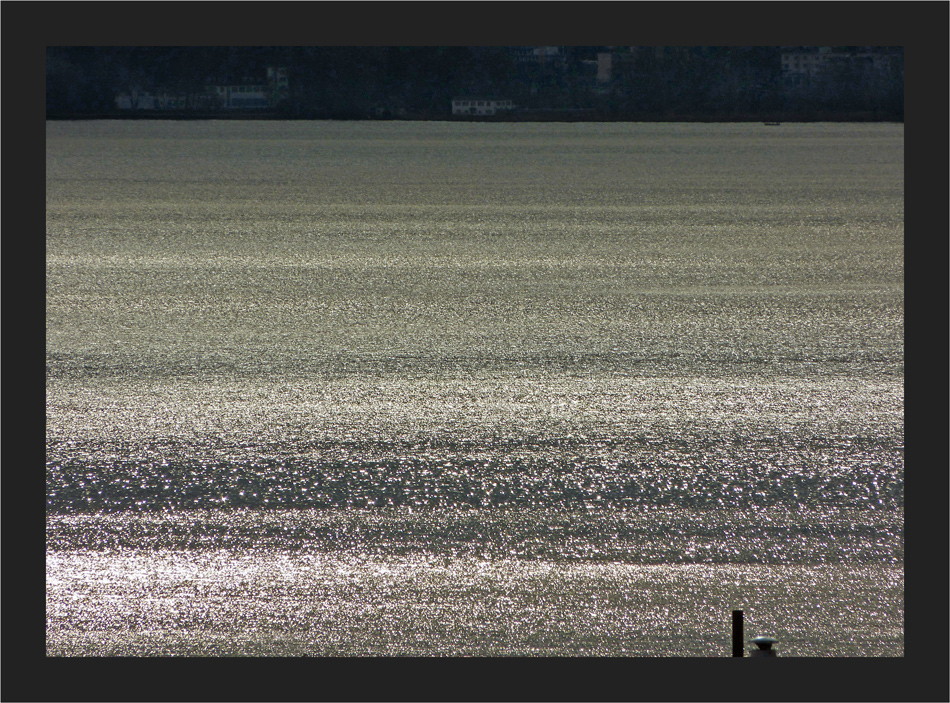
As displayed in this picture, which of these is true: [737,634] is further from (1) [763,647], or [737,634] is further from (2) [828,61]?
(2) [828,61]

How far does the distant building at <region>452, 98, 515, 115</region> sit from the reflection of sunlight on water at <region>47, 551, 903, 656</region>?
311 ft

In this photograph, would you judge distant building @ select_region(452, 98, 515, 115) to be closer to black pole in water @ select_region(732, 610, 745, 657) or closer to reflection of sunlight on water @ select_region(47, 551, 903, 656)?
reflection of sunlight on water @ select_region(47, 551, 903, 656)

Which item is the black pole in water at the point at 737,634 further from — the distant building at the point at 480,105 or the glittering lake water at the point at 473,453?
the distant building at the point at 480,105

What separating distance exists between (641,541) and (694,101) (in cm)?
9352

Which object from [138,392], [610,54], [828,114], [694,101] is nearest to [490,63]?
[610,54]

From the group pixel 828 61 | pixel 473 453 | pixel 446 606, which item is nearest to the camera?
pixel 446 606

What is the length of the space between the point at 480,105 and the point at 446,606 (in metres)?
96.9

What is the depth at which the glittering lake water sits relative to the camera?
15.8ft

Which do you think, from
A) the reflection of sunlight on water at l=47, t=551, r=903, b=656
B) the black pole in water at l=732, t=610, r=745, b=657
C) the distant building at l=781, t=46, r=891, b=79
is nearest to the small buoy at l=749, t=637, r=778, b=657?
the black pole in water at l=732, t=610, r=745, b=657

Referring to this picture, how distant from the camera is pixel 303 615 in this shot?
4.80 metres

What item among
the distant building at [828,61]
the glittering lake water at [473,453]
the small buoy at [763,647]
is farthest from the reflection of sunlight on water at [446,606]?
the distant building at [828,61]

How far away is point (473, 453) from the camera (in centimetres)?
684

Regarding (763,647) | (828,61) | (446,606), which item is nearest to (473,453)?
(446,606)

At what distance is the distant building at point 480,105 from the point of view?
98.2 metres
